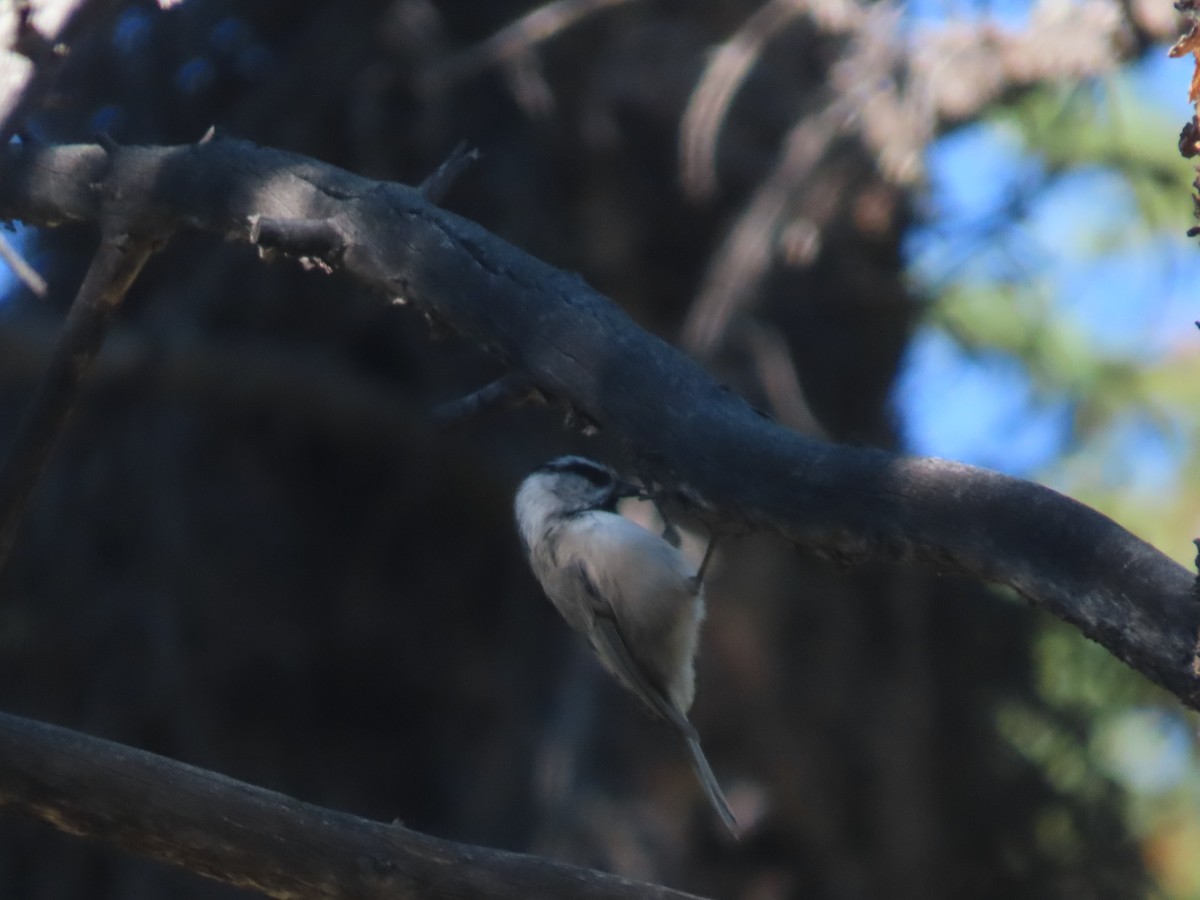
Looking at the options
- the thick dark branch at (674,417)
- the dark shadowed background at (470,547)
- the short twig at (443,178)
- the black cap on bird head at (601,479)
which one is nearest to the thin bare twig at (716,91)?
the dark shadowed background at (470,547)

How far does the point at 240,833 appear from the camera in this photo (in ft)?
6.92

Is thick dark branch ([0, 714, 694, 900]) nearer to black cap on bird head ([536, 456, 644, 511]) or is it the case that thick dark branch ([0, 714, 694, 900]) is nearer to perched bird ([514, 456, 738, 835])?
perched bird ([514, 456, 738, 835])

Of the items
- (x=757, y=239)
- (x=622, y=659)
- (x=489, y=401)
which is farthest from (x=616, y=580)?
(x=757, y=239)

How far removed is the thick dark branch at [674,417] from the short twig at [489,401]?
0.06 metres

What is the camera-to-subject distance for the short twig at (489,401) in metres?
2.15

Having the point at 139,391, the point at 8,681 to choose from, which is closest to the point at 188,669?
the point at 8,681

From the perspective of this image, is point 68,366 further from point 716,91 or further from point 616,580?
point 716,91

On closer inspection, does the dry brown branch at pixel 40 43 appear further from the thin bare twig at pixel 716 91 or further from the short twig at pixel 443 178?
the thin bare twig at pixel 716 91

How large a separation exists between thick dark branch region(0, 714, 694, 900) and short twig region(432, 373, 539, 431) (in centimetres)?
63

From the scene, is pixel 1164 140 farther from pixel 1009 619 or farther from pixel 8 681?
pixel 8 681

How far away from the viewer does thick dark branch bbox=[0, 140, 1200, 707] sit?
1.61 m

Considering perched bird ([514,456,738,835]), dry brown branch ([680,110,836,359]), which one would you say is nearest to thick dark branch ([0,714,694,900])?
perched bird ([514,456,738,835])

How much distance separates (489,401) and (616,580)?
1.12 metres

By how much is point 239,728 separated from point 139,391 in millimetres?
1506
